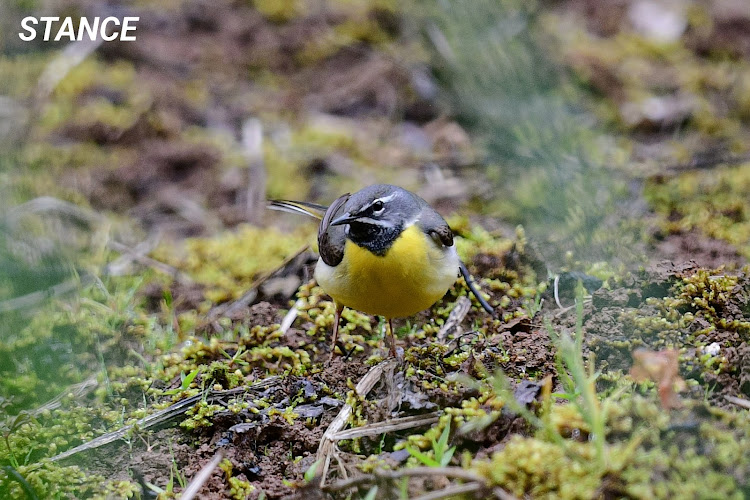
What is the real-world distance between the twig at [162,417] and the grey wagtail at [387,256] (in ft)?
2.49

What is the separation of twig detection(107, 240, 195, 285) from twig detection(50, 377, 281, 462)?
2.04 metres

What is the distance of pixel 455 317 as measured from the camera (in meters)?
4.82

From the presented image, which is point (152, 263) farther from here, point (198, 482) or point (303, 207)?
point (198, 482)

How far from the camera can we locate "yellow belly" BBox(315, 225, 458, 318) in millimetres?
4129

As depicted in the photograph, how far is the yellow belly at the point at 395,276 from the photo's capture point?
4129 millimetres

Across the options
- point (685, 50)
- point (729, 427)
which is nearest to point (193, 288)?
point (729, 427)

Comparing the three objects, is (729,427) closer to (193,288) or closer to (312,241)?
(312,241)

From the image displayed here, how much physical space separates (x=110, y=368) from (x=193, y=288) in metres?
1.41

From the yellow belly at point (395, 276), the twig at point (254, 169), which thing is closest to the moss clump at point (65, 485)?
the yellow belly at point (395, 276)

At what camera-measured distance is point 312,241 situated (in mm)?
5977

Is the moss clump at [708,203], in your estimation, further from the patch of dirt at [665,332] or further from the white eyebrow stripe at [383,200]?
the white eyebrow stripe at [383,200]

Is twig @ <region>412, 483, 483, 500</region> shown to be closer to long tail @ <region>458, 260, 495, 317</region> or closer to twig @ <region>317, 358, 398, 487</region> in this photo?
twig @ <region>317, 358, 398, 487</region>

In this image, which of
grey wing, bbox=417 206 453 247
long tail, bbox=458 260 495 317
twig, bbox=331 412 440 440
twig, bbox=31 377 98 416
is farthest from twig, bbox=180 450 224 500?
long tail, bbox=458 260 495 317

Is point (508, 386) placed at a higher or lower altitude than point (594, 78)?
lower
